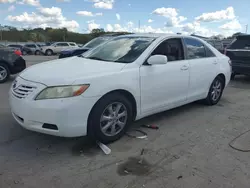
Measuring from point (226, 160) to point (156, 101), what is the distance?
1369mm

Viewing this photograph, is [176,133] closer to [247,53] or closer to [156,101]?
[156,101]

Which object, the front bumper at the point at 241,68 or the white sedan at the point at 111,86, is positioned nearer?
the white sedan at the point at 111,86

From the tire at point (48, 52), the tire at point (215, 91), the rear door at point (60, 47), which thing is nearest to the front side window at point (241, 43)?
the tire at point (215, 91)

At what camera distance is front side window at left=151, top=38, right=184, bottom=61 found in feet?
13.5

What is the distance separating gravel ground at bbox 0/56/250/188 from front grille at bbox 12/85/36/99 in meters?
0.71

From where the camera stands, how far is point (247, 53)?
26.5 feet

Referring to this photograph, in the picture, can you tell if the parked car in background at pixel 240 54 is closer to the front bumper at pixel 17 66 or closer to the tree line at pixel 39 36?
the front bumper at pixel 17 66

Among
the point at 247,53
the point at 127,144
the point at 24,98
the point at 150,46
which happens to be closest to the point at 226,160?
the point at 127,144

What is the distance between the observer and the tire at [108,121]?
3.19 m

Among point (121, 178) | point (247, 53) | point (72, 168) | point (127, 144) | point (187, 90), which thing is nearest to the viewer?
point (121, 178)

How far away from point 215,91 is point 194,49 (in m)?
1.19

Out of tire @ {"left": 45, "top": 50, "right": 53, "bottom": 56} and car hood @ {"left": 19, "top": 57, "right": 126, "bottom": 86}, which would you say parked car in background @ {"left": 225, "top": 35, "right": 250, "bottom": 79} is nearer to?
car hood @ {"left": 19, "top": 57, "right": 126, "bottom": 86}

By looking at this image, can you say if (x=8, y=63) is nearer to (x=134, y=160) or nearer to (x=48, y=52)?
(x=134, y=160)

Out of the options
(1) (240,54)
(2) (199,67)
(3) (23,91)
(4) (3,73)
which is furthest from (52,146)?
(1) (240,54)
